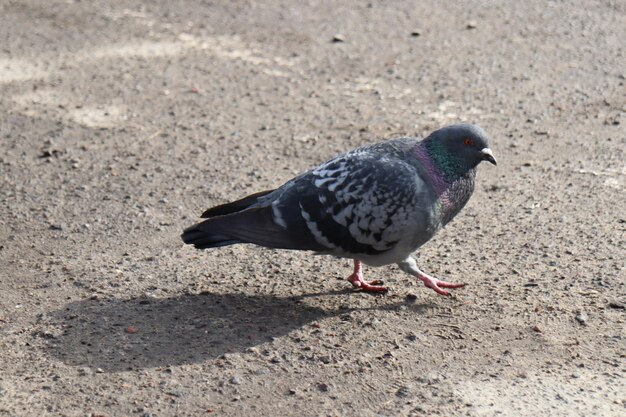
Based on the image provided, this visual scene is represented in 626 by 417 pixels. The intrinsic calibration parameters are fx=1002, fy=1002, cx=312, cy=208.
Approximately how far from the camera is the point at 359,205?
4941 mm

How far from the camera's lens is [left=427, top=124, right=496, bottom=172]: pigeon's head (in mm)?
5066

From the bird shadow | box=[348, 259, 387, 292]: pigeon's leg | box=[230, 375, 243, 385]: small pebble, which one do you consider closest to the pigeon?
box=[348, 259, 387, 292]: pigeon's leg

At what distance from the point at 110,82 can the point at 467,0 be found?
3809 millimetres

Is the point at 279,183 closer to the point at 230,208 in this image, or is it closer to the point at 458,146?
the point at 230,208

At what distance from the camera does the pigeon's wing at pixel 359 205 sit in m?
4.92

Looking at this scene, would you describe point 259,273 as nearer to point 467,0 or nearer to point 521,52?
point 521,52

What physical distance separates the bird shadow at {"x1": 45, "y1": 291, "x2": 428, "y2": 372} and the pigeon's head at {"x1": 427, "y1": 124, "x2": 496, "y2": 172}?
0.78 m

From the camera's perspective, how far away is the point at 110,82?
27.2 feet

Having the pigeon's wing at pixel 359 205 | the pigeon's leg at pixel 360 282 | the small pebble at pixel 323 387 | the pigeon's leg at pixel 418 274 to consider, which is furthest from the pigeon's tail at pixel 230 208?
the small pebble at pixel 323 387

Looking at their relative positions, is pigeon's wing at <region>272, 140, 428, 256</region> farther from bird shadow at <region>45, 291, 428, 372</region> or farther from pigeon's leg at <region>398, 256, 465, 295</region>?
bird shadow at <region>45, 291, 428, 372</region>

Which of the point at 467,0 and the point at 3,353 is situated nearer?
the point at 3,353

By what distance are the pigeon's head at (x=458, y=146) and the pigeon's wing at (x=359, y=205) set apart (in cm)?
17

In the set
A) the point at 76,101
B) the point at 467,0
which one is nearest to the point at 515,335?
the point at 76,101

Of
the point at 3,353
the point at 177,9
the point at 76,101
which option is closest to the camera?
the point at 3,353
